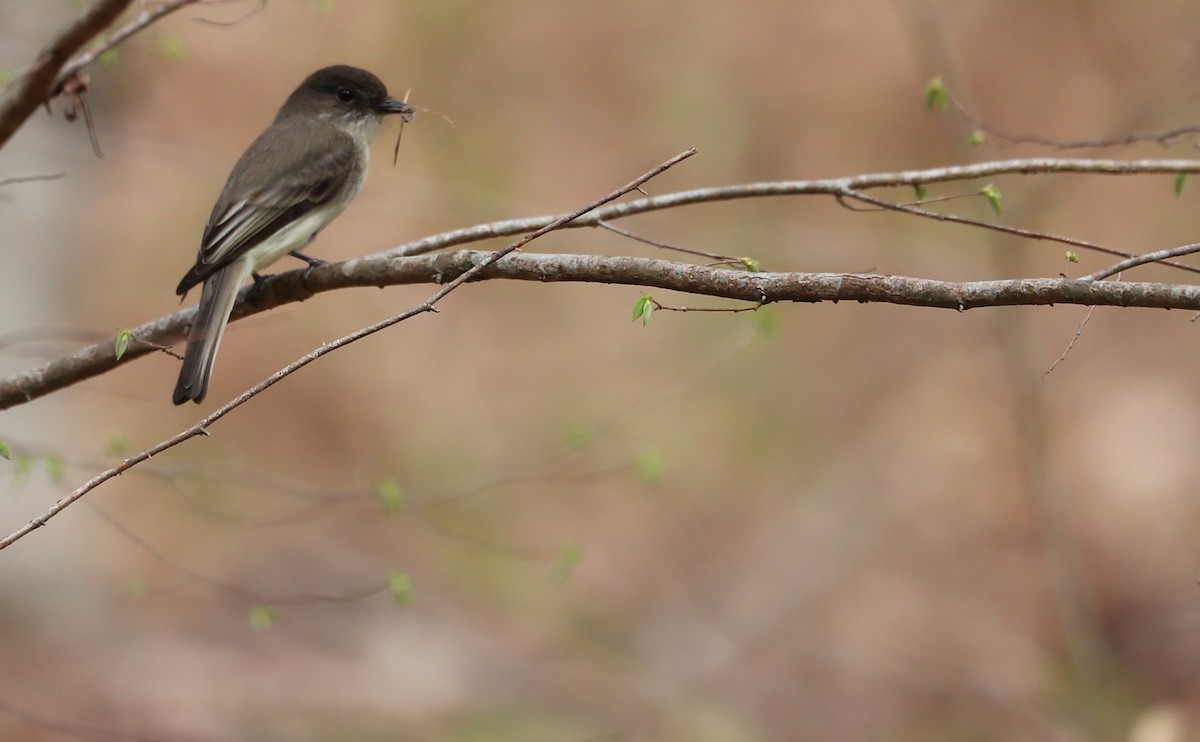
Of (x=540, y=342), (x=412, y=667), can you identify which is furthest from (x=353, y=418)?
(x=412, y=667)

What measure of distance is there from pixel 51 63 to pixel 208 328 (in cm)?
141

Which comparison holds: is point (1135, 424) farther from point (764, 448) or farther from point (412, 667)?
point (412, 667)

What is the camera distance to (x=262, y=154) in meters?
5.82

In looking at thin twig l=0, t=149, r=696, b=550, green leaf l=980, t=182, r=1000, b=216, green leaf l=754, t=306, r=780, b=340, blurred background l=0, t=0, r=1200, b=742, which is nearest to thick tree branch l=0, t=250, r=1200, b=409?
thin twig l=0, t=149, r=696, b=550

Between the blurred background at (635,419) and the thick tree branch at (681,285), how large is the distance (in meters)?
3.56

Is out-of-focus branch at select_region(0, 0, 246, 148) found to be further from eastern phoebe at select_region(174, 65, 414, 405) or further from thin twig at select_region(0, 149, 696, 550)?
eastern phoebe at select_region(174, 65, 414, 405)

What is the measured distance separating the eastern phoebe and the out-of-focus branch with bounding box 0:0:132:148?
112 centimetres

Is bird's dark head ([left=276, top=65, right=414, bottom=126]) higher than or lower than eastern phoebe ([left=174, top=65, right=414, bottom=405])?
higher

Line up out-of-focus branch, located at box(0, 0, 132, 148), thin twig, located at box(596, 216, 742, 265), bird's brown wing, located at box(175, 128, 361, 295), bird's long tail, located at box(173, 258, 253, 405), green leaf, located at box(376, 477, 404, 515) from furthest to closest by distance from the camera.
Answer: bird's brown wing, located at box(175, 128, 361, 295), green leaf, located at box(376, 477, 404, 515), bird's long tail, located at box(173, 258, 253, 405), thin twig, located at box(596, 216, 742, 265), out-of-focus branch, located at box(0, 0, 132, 148)

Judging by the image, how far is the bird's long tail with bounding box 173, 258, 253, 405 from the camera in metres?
4.41

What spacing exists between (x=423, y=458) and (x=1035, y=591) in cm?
561

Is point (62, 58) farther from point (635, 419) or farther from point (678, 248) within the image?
point (635, 419)

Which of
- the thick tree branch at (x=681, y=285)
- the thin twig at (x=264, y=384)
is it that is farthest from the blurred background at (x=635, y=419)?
the thin twig at (x=264, y=384)

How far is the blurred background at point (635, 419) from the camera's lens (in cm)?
895
